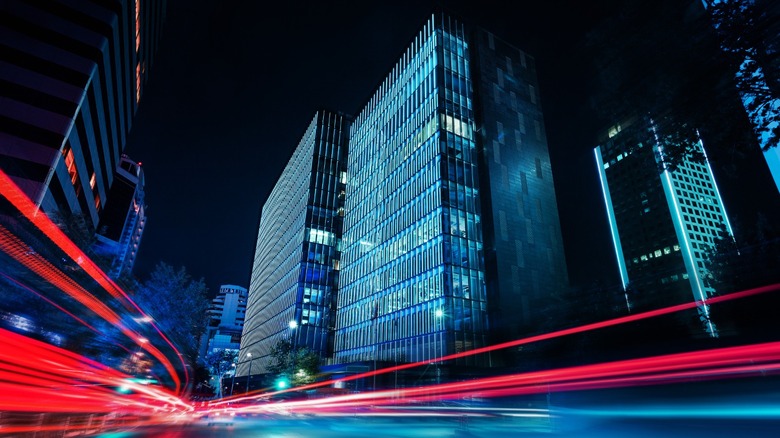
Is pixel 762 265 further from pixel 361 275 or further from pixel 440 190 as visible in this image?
pixel 361 275

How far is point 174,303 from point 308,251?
37990mm

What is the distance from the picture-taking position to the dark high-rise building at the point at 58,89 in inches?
1598

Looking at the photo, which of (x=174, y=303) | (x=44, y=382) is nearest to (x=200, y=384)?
(x=174, y=303)

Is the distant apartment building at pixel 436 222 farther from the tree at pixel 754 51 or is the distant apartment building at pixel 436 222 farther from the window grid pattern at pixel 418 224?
the tree at pixel 754 51

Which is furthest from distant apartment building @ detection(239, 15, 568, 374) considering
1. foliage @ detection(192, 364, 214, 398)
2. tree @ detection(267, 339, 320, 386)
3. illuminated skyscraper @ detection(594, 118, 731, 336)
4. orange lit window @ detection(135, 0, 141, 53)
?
illuminated skyscraper @ detection(594, 118, 731, 336)

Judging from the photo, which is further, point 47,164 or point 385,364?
point 385,364

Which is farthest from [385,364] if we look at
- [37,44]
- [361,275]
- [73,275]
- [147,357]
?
[37,44]

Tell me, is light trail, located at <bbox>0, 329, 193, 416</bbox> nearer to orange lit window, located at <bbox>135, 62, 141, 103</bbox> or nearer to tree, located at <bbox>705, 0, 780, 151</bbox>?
tree, located at <bbox>705, 0, 780, 151</bbox>

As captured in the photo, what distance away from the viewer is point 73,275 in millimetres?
24750

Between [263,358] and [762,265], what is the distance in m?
85.0

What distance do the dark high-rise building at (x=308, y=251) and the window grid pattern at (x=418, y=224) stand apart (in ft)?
17.6

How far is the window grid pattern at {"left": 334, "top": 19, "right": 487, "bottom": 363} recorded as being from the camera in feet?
162

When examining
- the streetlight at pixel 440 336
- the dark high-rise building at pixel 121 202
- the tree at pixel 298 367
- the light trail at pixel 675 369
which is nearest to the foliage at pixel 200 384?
the tree at pixel 298 367

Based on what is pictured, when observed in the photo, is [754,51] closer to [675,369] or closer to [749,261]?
[675,369]
